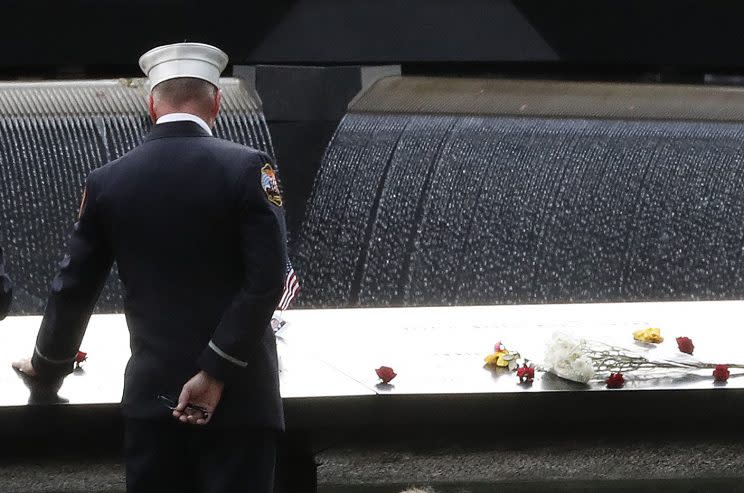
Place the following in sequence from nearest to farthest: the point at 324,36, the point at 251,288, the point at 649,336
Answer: the point at 251,288 < the point at 649,336 < the point at 324,36

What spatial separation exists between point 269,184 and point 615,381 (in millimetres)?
1048

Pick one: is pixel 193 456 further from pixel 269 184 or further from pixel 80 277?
pixel 269 184

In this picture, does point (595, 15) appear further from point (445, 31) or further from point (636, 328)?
point (636, 328)

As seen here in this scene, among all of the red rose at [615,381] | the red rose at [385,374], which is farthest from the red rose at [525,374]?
the red rose at [385,374]

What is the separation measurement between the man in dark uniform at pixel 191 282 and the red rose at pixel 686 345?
1.29 metres

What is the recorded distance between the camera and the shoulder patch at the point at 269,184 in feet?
6.37

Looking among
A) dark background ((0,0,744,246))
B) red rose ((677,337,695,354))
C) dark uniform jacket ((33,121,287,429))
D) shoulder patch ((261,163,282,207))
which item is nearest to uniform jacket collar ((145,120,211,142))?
dark uniform jacket ((33,121,287,429))

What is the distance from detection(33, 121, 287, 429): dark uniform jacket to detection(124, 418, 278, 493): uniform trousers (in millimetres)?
29

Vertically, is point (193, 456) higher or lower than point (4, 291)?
lower

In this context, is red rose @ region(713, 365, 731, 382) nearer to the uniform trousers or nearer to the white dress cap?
the uniform trousers

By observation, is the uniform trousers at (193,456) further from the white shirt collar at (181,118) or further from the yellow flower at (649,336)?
the yellow flower at (649,336)

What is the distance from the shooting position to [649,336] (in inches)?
118

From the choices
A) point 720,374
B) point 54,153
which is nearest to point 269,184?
point 720,374

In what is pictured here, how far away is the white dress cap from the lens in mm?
2018
